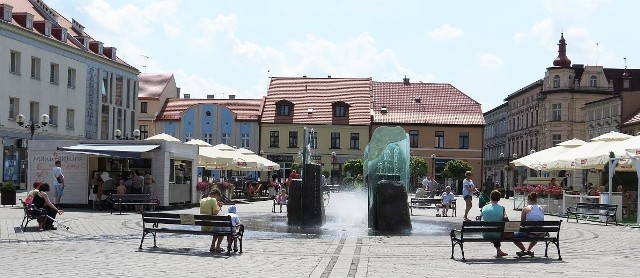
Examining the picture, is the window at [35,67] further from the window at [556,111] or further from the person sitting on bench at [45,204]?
the window at [556,111]

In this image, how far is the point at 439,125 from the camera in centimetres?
8275

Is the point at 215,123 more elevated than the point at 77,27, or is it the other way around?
the point at 77,27

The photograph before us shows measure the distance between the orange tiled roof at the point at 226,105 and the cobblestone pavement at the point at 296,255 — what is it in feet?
192

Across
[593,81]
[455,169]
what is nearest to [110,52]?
→ [455,169]

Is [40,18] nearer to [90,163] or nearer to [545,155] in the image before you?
[90,163]

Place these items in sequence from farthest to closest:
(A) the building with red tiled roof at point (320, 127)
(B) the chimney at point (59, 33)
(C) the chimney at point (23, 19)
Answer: (A) the building with red tiled roof at point (320, 127) < (B) the chimney at point (59, 33) < (C) the chimney at point (23, 19)

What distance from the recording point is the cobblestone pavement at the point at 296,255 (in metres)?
14.1

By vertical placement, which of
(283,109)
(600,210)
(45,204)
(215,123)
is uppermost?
(283,109)

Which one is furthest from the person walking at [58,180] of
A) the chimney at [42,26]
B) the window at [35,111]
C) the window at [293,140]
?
the window at [293,140]

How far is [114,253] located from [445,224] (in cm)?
1352

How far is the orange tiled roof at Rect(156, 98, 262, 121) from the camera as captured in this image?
82.7 metres

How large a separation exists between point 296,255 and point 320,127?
6539 cm

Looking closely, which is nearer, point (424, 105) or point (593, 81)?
point (424, 105)

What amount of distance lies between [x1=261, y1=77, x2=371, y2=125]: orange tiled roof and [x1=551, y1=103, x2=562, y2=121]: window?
18874 mm
